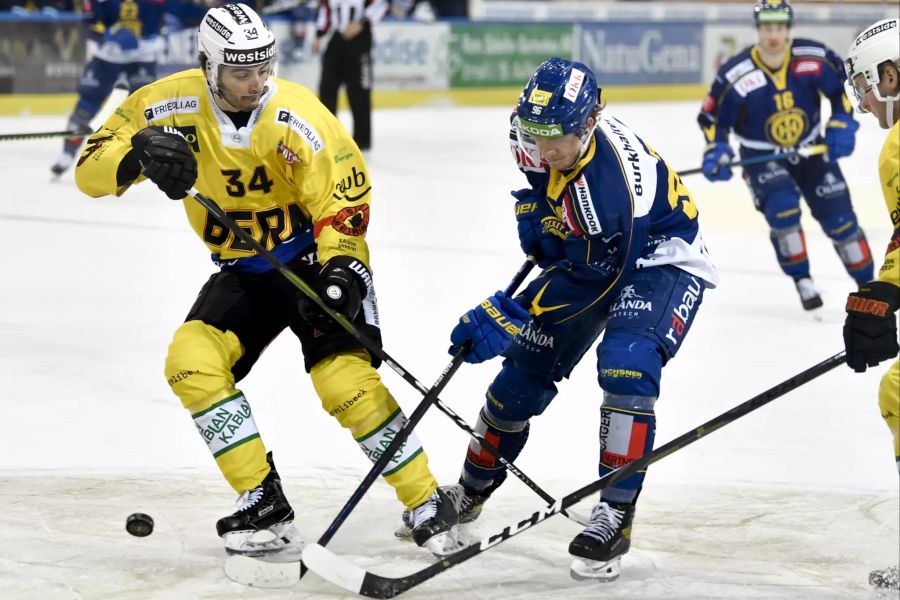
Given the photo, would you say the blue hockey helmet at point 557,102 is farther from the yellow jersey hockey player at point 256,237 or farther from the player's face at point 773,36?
the player's face at point 773,36

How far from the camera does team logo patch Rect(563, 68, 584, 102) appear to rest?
3.26 meters

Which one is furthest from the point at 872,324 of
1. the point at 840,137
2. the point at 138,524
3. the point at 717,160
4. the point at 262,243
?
the point at 717,160

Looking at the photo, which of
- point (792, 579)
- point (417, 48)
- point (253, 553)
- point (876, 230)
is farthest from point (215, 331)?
point (417, 48)

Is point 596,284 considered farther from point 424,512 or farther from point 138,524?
point 138,524

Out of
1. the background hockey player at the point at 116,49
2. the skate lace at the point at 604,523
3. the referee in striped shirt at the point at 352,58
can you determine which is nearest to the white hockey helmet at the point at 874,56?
the skate lace at the point at 604,523

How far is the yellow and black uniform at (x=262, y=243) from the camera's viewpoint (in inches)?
130

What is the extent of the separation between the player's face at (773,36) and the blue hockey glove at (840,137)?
0.43 meters

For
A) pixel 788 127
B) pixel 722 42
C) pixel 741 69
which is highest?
pixel 741 69

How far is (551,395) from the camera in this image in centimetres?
365

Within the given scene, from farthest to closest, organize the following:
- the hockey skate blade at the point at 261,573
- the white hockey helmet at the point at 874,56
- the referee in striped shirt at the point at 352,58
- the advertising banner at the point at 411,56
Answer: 1. the advertising banner at the point at 411,56
2. the referee in striped shirt at the point at 352,58
3. the hockey skate blade at the point at 261,573
4. the white hockey helmet at the point at 874,56

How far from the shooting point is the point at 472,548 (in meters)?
3.19

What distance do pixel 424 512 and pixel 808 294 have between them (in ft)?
11.1

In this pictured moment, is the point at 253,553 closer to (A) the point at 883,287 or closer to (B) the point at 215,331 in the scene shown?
(B) the point at 215,331

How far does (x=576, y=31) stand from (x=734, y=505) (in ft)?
40.6
